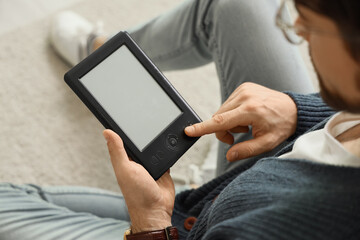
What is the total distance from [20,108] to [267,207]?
0.84 m

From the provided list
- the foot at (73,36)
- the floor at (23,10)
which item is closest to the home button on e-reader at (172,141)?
the foot at (73,36)

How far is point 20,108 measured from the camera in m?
1.08

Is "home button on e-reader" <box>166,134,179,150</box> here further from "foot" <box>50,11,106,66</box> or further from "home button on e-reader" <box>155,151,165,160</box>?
"foot" <box>50,11,106,66</box>

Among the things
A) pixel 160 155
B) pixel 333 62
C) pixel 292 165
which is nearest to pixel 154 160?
pixel 160 155

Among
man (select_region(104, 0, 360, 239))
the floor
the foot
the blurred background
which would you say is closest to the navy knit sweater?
man (select_region(104, 0, 360, 239))

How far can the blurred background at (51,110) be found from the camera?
3.36ft

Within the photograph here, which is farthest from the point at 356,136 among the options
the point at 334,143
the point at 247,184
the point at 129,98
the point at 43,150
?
the point at 43,150

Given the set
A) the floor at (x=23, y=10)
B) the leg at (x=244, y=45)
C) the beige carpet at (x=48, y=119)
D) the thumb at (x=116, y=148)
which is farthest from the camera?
the floor at (x=23, y=10)

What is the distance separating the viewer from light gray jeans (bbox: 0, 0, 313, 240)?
0.66 metres

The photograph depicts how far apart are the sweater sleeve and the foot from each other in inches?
24.1

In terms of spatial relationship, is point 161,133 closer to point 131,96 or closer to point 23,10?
point 131,96

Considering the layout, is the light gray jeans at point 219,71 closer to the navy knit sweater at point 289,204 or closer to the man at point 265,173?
the man at point 265,173

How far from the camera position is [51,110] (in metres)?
1.08

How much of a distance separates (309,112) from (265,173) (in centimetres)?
18
